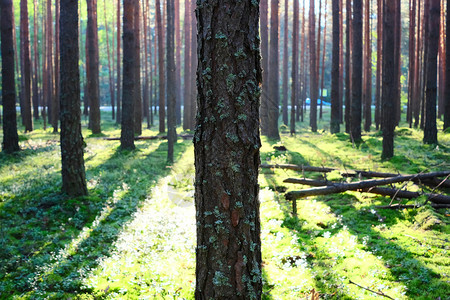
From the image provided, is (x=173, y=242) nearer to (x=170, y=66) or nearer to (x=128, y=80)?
(x=170, y=66)

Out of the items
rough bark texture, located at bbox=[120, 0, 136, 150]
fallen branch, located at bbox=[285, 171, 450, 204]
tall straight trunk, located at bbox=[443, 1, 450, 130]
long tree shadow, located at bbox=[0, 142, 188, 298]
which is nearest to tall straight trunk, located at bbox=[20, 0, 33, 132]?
rough bark texture, located at bbox=[120, 0, 136, 150]

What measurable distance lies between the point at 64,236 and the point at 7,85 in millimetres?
8054

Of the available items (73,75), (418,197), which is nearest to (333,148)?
(418,197)

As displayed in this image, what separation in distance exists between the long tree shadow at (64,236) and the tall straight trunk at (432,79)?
1005cm

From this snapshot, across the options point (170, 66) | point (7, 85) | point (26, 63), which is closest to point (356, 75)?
point (170, 66)

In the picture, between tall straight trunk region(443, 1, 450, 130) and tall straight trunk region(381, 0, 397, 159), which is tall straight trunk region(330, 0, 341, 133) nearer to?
tall straight trunk region(443, 1, 450, 130)

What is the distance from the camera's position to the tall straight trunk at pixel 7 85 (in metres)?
11.7

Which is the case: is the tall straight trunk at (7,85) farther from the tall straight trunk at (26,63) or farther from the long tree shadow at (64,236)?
the tall straight trunk at (26,63)

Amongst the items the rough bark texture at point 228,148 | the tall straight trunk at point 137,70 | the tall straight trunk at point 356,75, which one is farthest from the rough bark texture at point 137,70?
the rough bark texture at point 228,148

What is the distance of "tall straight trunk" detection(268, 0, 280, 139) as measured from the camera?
1788 centimetres

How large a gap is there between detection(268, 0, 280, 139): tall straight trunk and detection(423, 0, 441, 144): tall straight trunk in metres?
6.91

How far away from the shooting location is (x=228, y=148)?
2.62 meters

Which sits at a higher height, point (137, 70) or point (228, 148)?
point (137, 70)

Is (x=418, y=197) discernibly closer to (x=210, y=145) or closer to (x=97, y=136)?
(x=210, y=145)
